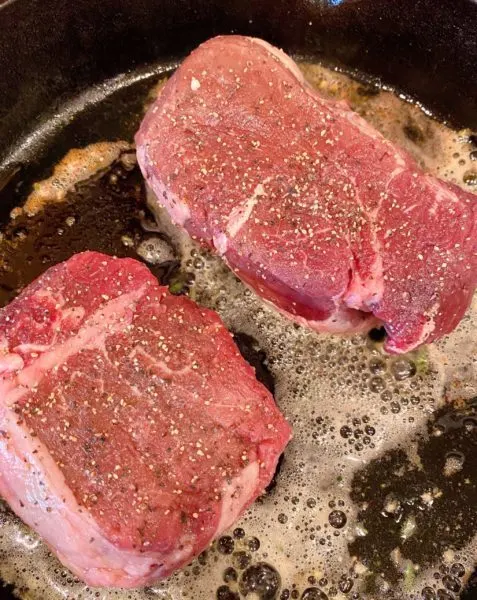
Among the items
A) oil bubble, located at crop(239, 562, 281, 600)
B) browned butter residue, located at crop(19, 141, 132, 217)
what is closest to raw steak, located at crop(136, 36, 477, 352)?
browned butter residue, located at crop(19, 141, 132, 217)

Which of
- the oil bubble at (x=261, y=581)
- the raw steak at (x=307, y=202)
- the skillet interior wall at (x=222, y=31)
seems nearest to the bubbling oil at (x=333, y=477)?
the oil bubble at (x=261, y=581)

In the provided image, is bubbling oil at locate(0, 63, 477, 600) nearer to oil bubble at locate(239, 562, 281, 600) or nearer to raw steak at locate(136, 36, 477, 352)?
oil bubble at locate(239, 562, 281, 600)

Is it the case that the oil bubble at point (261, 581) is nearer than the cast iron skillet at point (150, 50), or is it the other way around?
the oil bubble at point (261, 581)

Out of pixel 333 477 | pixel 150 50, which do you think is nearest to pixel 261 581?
pixel 333 477

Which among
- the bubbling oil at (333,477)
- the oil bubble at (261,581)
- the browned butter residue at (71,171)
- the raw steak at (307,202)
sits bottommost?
the oil bubble at (261,581)

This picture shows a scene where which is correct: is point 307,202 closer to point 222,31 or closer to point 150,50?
point 222,31

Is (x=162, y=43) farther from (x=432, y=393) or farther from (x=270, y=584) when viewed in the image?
(x=270, y=584)

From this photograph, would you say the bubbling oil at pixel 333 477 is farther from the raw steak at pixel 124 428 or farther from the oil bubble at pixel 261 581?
the raw steak at pixel 124 428
